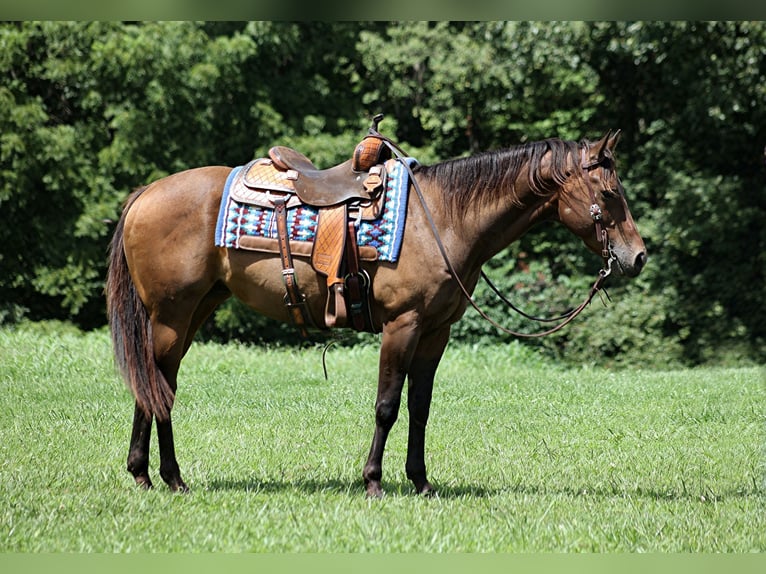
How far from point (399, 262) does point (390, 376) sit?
667 mm

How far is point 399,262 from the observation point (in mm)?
5246

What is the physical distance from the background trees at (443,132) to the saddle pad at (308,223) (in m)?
9.42

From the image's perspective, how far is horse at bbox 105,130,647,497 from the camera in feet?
17.1

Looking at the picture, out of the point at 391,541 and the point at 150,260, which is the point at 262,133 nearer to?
the point at 150,260

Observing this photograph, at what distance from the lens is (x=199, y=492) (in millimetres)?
5371

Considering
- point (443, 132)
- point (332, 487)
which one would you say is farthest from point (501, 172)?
point (443, 132)

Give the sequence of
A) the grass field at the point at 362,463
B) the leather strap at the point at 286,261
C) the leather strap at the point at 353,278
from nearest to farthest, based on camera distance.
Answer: the grass field at the point at 362,463, the leather strap at the point at 353,278, the leather strap at the point at 286,261

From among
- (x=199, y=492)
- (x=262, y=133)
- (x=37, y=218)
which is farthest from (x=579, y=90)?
(x=199, y=492)

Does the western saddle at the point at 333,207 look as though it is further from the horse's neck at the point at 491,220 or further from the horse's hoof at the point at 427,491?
the horse's hoof at the point at 427,491

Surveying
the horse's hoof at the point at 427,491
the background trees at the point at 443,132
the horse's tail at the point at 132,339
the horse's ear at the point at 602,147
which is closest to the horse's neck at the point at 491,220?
the horse's ear at the point at 602,147

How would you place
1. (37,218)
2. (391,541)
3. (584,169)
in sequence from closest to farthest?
1. (391,541)
2. (584,169)
3. (37,218)

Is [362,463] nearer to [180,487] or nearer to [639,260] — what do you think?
[180,487]

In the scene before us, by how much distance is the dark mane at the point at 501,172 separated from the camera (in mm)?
5297

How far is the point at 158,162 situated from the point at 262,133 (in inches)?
81.7
